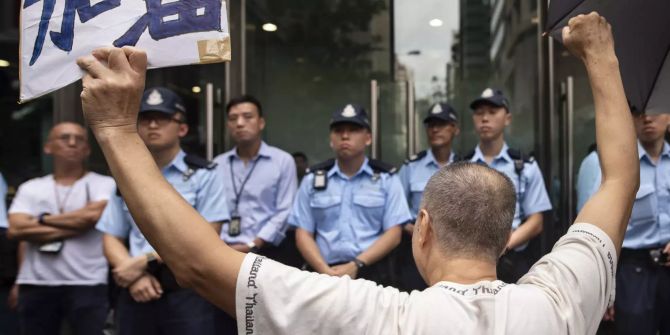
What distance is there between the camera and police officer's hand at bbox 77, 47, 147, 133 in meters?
1.35

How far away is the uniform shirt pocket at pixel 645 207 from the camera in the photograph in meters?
4.09

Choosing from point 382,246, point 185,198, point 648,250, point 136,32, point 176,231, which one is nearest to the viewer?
point 176,231

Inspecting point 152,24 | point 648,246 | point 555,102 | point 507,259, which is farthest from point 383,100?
point 152,24

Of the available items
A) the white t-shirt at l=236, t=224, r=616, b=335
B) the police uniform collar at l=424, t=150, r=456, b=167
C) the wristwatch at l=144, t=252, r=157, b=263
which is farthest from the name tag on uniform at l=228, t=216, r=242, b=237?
the white t-shirt at l=236, t=224, r=616, b=335

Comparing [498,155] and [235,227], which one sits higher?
[498,155]

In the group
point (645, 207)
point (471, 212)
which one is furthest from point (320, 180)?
point (471, 212)

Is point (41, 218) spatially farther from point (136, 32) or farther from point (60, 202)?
point (136, 32)

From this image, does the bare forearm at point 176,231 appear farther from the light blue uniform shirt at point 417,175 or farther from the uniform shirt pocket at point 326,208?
the light blue uniform shirt at point 417,175

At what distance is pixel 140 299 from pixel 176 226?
7.86ft

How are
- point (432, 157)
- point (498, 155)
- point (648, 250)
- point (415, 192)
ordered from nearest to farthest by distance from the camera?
point (648, 250), point (498, 155), point (415, 192), point (432, 157)

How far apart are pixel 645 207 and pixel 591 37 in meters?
2.84

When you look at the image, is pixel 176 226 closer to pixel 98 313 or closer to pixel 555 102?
pixel 98 313

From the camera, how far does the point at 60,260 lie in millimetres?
4203

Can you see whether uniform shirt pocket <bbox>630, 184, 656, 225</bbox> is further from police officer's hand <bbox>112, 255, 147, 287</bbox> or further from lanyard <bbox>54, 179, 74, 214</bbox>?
lanyard <bbox>54, 179, 74, 214</bbox>
